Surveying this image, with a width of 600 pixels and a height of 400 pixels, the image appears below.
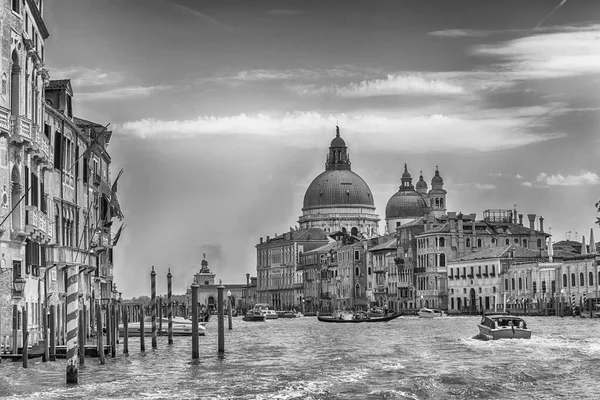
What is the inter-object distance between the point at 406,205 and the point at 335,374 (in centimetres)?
14781

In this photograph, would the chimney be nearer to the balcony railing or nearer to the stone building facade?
the stone building facade

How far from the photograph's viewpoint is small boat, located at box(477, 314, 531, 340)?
168ft

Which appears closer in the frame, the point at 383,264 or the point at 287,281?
the point at 383,264

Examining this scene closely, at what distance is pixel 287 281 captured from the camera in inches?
7569

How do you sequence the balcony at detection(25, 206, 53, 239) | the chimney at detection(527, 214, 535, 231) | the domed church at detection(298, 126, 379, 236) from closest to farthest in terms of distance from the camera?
the balcony at detection(25, 206, 53, 239) → the chimney at detection(527, 214, 535, 231) → the domed church at detection(298, 126, 379, 236)

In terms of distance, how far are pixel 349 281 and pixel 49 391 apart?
13607 centimetres

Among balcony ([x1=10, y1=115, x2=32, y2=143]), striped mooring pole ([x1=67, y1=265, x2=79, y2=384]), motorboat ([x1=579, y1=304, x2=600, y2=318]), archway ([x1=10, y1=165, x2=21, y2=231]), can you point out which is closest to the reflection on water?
striped mooring pole ([x1=67, y1=265, x2=79, y2=384])

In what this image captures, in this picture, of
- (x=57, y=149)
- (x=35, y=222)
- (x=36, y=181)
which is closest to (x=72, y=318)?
(x=35, y=222)

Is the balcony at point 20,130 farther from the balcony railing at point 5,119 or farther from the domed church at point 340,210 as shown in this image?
the domed church at point 340,210

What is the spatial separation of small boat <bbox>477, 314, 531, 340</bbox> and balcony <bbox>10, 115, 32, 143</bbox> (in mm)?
25276

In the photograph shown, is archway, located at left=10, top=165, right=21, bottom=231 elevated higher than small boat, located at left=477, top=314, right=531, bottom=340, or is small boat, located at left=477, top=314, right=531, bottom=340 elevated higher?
archway, located at left=10, top=165, right=21, bottom=231

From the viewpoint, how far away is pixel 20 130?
30859 mm

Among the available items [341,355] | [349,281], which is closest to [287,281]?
[349,281]

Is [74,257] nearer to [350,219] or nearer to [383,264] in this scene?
[383,264]
